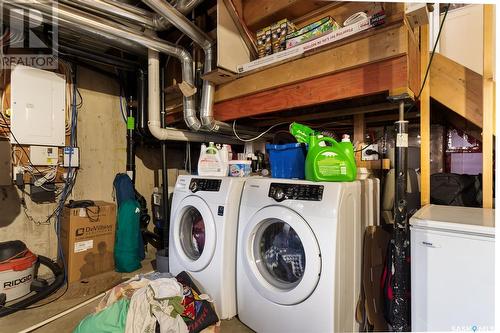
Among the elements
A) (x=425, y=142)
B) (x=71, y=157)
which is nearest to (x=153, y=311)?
(x=425, y=142)

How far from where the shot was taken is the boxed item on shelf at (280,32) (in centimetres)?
182

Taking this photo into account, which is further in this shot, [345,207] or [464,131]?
[464,131]

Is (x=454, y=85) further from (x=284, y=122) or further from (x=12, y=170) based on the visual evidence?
(x=12, y=170)

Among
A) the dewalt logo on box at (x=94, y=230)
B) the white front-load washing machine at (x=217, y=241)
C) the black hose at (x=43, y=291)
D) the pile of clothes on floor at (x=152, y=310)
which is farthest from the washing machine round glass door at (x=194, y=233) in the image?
the black hose at (x=43, y=291)

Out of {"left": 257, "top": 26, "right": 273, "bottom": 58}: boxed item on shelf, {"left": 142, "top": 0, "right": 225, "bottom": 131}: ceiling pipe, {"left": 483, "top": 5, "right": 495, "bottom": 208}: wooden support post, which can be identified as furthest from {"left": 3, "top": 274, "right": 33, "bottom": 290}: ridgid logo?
{"left": 483, "top": 5, "right": 495, "bottom": 208}: wooden support post

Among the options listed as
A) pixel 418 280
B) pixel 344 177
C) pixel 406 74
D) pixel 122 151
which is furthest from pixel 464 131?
pixel 122 151

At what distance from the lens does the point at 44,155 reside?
2.29 meters

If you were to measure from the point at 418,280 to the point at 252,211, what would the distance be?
2.92 feet

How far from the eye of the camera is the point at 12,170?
6.99 ft

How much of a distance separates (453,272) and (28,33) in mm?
3322

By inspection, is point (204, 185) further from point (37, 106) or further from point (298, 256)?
point (37, 106)

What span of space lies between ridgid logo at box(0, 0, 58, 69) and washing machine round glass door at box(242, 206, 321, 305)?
1.89m

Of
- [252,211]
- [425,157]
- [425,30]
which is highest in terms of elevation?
[425,30]

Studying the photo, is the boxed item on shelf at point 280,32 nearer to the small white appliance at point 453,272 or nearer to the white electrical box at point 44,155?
the small white appliance at point 453,272
